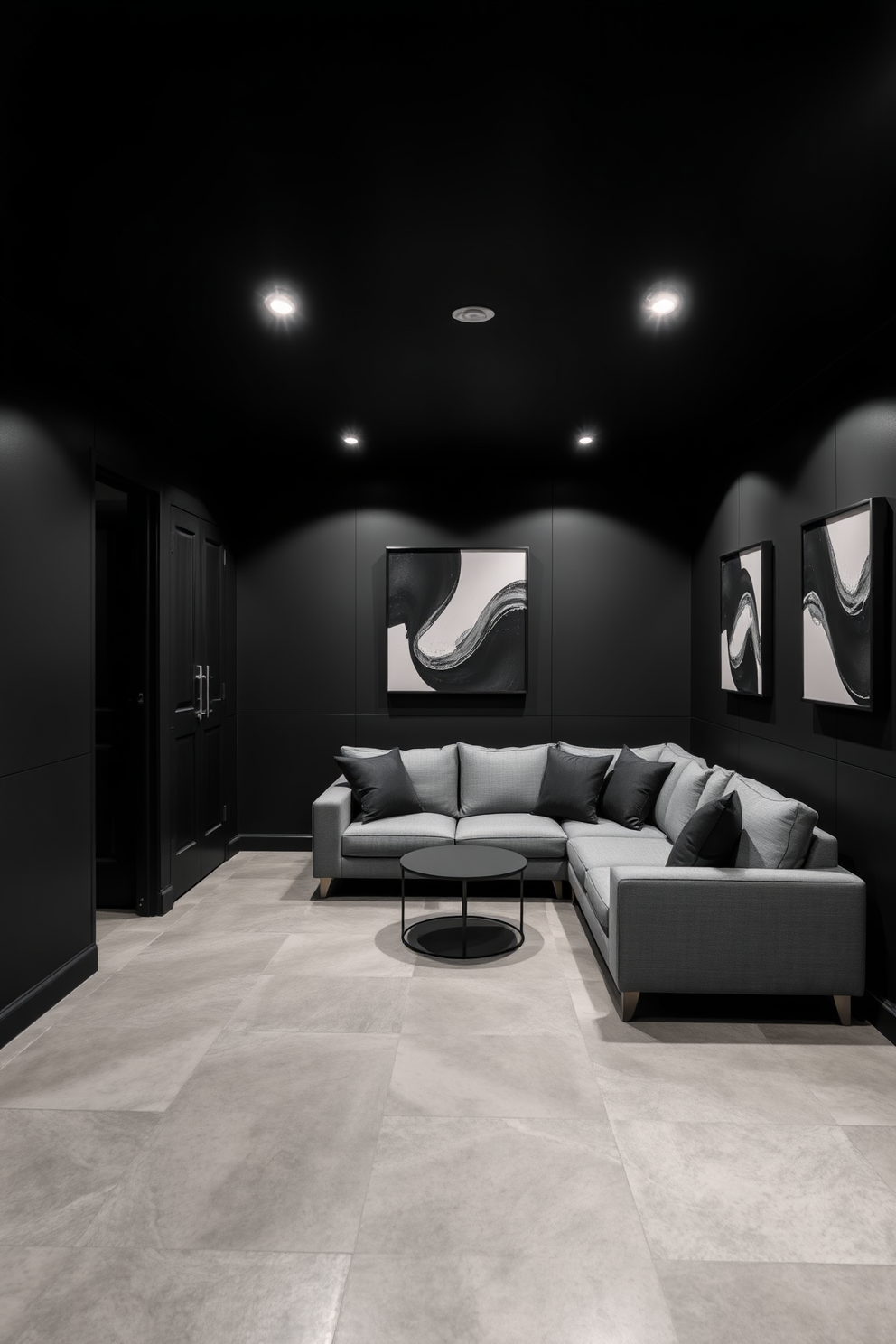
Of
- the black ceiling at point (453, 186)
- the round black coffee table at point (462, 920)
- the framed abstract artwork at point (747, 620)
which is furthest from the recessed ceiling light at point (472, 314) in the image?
the round black coffee table at point (462, 920)

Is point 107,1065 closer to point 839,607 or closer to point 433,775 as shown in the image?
point 433,775

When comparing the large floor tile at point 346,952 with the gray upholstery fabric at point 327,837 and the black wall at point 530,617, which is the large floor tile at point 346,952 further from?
the black wall at point 530,617

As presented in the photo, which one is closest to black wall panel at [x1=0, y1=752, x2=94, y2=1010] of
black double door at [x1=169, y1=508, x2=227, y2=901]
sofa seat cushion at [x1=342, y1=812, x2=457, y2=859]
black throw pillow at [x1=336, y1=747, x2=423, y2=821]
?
black double door at [x1=169, y1=508, x2=227, y2=901]

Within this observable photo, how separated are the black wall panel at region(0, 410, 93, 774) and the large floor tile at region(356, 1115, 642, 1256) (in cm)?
200

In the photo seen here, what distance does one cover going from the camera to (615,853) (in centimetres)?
435

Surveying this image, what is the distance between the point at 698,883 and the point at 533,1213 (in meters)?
1.47

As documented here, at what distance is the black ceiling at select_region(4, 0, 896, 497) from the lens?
182 cm

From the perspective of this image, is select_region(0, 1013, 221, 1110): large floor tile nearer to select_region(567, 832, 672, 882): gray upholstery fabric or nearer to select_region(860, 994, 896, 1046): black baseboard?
select_region(567, 832, 672, 882): gray upholstery fabric

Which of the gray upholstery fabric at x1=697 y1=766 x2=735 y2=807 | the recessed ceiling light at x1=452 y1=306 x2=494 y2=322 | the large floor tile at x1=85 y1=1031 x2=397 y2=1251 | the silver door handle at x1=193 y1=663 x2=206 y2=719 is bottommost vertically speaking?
the large floor tile at x1=85 y1=1031 x2=397 y2=1251

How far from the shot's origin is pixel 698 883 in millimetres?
3236

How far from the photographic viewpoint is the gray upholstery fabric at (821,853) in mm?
3379

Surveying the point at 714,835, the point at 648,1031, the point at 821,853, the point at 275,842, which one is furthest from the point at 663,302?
the point at 275,842

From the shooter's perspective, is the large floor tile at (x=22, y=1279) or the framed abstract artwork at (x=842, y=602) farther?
the framed abstract artwork at (x=842, y=602)

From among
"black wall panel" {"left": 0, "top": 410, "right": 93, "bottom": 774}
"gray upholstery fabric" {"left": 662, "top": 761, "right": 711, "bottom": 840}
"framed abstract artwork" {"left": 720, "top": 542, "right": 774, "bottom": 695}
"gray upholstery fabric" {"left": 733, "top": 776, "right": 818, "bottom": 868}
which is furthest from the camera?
"gray upholstery fabric" {"left": 662, "top": 761, "right": 711, "bottom": 840}
